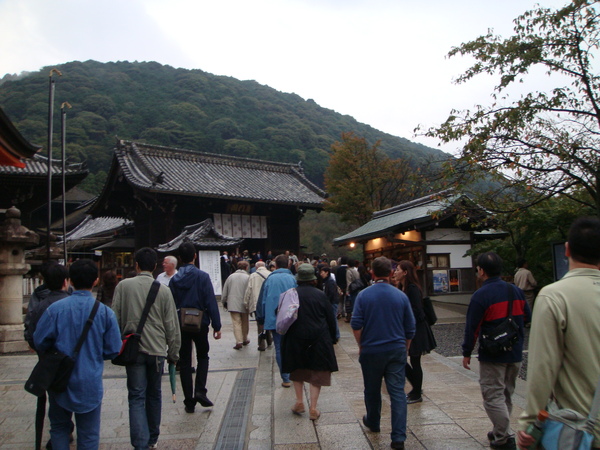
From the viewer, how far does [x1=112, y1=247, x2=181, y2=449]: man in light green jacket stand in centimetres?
409

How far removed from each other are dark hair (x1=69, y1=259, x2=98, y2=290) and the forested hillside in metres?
36.0

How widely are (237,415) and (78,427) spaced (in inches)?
85.5

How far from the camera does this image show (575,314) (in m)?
2.17

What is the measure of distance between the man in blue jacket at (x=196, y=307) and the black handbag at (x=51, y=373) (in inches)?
75.4

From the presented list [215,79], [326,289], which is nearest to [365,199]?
[326,289]

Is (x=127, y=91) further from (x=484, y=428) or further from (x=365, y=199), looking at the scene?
(x=484, y=428)

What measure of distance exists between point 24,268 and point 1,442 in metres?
6.37

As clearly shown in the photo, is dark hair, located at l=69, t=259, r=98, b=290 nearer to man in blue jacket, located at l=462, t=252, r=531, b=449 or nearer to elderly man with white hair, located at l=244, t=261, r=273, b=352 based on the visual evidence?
man in blue jacket, located at l=462, t=252, r=531, b=449

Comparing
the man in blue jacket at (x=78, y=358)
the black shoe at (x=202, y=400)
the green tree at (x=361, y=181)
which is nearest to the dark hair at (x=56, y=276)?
the man in blue jacket at (x=78, y=358)

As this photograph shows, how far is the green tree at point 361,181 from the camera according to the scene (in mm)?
30531

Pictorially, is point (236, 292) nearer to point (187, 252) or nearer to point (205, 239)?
point (187, 252)

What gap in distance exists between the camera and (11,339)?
9781mm

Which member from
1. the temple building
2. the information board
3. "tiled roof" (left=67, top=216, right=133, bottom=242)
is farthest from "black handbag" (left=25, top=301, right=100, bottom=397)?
"tiled roof" (left=67, top=216, right=133, bottom=242)

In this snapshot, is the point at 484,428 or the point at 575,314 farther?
the point at 484,428
